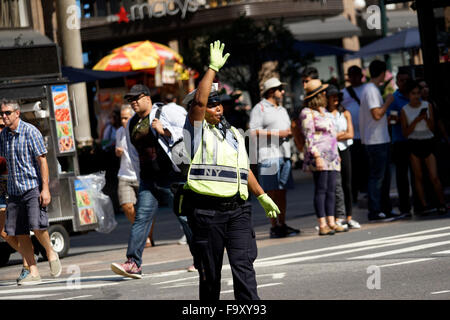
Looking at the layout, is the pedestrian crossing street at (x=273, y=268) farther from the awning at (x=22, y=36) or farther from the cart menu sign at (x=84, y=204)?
the awning at (x=22, y=36)

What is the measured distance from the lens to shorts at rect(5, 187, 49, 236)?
11.4 metres

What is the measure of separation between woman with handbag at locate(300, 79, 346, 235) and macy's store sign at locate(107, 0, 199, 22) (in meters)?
24.7

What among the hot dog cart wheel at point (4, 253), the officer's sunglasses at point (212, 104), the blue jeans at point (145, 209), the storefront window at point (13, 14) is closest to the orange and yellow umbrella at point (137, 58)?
the storefront window at point (13, 14)

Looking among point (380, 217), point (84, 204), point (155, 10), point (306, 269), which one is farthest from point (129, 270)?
point (155, 10)

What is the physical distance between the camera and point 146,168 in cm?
1116

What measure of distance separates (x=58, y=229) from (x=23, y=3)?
13.4m

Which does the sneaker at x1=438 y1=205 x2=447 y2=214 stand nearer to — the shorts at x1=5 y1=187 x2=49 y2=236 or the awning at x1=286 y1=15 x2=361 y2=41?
the shorts at x1=5 y1=187 x2=49 y2=236

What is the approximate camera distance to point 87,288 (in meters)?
10.6

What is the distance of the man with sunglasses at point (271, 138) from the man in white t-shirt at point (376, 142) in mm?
1462

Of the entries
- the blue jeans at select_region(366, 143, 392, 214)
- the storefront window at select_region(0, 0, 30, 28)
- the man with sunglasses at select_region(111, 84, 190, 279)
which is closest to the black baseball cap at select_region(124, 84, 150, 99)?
the man with sunglasses at select_region(111, 84, 190, 279)

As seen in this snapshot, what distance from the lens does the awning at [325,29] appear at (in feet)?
127

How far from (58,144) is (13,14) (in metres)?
12.5
